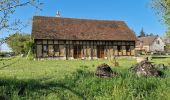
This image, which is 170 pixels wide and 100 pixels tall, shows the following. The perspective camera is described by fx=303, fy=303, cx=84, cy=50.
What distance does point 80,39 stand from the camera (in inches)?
1601

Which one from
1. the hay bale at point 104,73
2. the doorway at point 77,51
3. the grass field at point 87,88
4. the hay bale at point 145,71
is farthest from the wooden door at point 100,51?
the grass field at point 87,88

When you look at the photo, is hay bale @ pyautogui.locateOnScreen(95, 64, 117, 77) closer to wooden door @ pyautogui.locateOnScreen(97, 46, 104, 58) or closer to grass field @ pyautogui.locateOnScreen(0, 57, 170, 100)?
grass field @ pyautogui.locateOnScreen(0, 57, 170, 100)

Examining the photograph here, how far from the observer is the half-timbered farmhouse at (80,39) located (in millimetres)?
39094

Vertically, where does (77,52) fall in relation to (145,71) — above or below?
above

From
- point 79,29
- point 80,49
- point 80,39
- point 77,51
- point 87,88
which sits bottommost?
point 87,88

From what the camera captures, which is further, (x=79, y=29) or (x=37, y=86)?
(x=79, y=29)

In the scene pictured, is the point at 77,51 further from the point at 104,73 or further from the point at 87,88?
the point at 87,88

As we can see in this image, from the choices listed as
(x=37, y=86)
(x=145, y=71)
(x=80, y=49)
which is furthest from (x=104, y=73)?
(x=80, y=49)

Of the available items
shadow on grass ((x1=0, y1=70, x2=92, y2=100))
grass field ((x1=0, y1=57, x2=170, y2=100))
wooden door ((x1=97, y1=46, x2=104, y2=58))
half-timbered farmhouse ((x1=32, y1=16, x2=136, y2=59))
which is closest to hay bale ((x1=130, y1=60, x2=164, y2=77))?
grass field ((x1=0, y1=57, x2=170, y2=100))

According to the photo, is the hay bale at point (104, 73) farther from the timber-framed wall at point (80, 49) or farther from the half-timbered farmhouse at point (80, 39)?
the timber-framed wall at point (80, 49)

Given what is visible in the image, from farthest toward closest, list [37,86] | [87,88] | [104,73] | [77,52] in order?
[77,52], [104,73], [37,86], [87,88]

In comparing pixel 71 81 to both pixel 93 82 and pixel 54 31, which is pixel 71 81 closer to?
pixel 93 82

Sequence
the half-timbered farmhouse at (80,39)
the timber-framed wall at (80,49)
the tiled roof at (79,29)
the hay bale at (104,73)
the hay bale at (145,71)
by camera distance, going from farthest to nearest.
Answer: the tiled roof at (79,29)
the half-timbered farmhouse at (80,39)
the timber-framed wall at (80,49)
the hay bale at (145,71)
the hay bale at (104,73)

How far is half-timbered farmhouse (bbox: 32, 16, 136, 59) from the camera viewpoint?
128 feet
